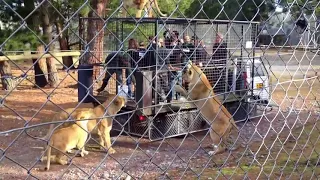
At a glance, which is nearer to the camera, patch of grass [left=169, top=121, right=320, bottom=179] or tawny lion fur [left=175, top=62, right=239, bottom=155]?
patch of grass [left=169, top=121, right=320, bottom=179]

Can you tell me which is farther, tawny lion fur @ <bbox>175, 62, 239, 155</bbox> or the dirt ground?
tawny lion fur @ <bbox>175, 62, 239, 155</bbox>

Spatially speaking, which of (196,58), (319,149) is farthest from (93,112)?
(319,149)

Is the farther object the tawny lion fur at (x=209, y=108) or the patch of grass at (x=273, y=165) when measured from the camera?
the tawny lion fur at (x=209, y=108)

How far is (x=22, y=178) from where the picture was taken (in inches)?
233

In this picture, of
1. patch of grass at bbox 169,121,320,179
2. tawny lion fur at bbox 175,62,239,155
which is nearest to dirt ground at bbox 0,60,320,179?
patch of grass at bbox 169,121,320,179

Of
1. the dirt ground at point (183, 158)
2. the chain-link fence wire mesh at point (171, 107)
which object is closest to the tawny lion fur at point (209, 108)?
the chain-link fence wire mesh at point (171, 107)

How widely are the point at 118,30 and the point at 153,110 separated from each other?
2160 mm

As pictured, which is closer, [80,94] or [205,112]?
[205,112]

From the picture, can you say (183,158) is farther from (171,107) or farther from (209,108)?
(171,107)

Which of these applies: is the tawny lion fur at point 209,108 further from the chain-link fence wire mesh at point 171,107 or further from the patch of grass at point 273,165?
the patch of grass at point 273,165

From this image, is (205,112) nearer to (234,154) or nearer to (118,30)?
(234,154)

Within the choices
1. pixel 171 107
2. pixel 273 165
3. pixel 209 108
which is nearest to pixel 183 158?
pixel 209 108

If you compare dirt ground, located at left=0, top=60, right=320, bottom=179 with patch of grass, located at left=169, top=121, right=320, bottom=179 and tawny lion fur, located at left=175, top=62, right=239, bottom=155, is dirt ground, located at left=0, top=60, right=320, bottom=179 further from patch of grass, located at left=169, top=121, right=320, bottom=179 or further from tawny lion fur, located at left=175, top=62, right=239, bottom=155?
tawny lion fur, located at left=175, top=62, right=239, bottom=155

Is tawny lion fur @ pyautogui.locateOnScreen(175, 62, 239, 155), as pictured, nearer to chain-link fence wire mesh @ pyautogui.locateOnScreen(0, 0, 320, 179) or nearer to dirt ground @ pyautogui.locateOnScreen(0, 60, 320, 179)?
chain-link fence wire mesh @ pyautogui.locateOnScreen(0, 0, 320, 179)
